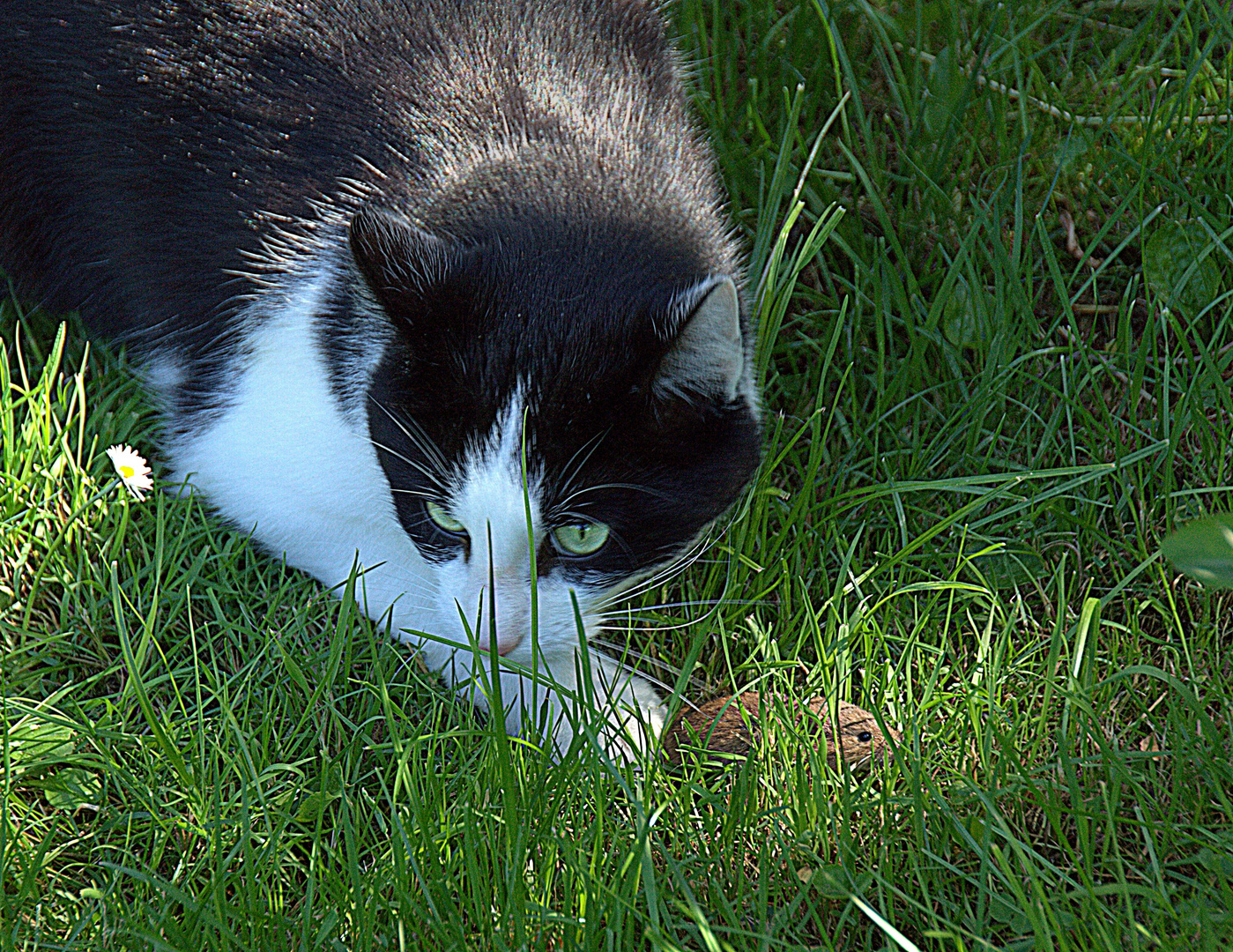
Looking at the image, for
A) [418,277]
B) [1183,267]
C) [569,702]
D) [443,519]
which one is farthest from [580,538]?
[1183,267]

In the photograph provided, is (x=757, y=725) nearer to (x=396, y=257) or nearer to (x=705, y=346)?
(x=705, y=346)

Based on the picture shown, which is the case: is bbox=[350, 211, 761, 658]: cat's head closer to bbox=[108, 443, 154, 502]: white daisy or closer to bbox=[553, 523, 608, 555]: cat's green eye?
bbox=[553, 523, 608, 555]: cat's green eye

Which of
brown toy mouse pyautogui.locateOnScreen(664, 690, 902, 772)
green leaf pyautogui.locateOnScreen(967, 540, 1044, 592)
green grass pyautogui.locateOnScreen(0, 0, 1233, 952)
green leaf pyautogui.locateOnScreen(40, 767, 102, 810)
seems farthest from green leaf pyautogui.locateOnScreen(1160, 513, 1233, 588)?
green leaf pyautogui.locateOnScreen(40, 767, 102, 810)

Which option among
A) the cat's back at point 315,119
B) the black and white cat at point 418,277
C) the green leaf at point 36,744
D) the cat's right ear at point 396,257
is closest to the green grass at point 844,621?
the green leaf at point 36,744

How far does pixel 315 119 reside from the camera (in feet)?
5.42

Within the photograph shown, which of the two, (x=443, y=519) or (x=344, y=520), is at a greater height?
(x=443, y=519)

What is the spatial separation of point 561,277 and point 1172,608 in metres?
0.98

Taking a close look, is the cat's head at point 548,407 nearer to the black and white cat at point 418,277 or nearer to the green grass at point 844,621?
the black and white cat at point 418,277

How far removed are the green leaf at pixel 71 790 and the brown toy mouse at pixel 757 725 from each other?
2.44 feet

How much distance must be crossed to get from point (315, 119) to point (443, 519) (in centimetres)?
64

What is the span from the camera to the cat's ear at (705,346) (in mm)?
1259

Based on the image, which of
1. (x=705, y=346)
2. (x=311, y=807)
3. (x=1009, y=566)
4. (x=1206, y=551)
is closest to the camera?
(x=1206, y=551)

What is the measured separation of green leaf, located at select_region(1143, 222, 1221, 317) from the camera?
1898 mm

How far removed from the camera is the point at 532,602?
131 cm
